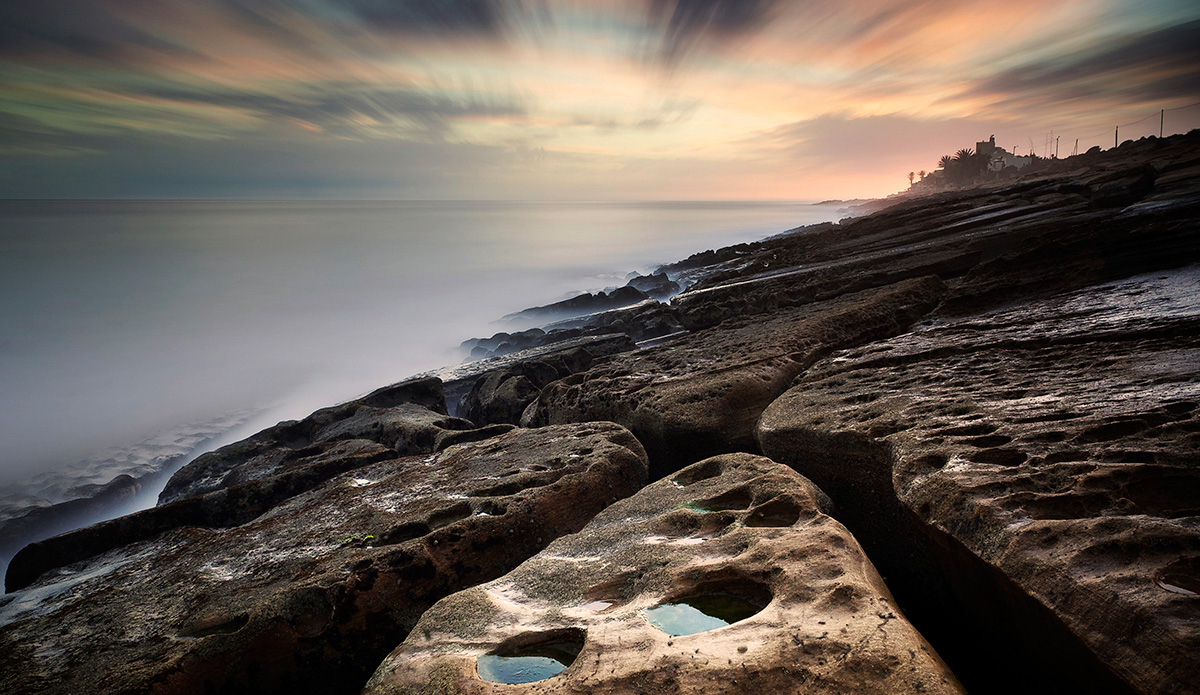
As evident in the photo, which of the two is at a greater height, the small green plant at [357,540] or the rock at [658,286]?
the rock at [658,286]

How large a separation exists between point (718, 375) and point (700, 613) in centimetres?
447

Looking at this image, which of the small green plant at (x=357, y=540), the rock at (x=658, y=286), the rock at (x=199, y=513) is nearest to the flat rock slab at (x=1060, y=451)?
the small green plant at (x=357, y=540)

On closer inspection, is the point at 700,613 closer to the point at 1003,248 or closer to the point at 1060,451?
the point at 1060,451

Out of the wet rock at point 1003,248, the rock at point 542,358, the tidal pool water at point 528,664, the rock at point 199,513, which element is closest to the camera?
the tidal pool water at point 528,664

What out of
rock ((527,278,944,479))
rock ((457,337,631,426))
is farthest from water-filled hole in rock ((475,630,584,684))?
rock ((457,337,631,426))

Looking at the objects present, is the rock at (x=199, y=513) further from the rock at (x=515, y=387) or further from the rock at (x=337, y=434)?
the rock at (x=515, y=387)

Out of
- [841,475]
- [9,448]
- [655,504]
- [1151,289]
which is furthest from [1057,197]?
[9,448]

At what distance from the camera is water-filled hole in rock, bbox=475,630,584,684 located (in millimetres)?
2957

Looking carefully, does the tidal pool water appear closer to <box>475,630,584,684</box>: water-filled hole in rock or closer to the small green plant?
<box>475,630,584,684</box>: water-filled hole in rock

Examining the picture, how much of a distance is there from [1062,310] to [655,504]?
5701 millimetres

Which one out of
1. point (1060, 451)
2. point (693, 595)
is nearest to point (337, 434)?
point (693, 595)

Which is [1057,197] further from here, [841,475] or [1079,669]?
[1079,669]

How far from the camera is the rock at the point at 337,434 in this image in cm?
890

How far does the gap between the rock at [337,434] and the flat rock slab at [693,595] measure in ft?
16.4
